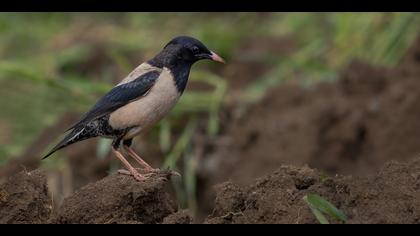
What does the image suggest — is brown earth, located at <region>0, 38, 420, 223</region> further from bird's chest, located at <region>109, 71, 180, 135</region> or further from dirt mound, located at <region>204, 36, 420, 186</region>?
bird's chest, located at <region>109, 71, 180, 135</region>

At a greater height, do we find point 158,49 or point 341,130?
point 158,49

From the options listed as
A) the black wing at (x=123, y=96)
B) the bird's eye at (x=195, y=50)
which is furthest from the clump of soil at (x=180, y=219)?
the bird's eye at (x=195, y=50)

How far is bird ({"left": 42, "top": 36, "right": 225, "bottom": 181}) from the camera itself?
19.2ft

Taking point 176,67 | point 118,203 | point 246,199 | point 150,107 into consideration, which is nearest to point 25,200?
point 118,203

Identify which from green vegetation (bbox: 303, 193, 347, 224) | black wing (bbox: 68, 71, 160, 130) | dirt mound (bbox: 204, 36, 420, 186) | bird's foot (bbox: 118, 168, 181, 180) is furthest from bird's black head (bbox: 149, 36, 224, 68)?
dirt mound (bbox: 204, 36, 420, 186)

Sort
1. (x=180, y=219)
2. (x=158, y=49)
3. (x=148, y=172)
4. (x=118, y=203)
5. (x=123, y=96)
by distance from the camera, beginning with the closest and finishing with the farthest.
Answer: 1. (x=180, y=219)
2. (x=118, y=203)
3. (x=148, y=172)
4. (x=123, y=96)
5. (x=158, y=49)

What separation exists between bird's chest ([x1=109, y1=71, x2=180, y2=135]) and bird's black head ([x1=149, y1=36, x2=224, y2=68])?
142 mm

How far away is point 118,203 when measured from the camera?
4.70m

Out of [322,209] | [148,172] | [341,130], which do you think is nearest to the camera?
[322,209]

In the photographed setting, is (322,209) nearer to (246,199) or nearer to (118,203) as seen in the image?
(246,199)

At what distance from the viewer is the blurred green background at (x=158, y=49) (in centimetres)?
918

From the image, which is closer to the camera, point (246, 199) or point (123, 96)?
Result: point (246, 199)

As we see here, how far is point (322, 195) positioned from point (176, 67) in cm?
194

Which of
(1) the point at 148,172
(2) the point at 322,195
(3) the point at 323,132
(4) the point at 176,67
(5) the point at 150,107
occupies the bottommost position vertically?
(3) the point at 323,132
